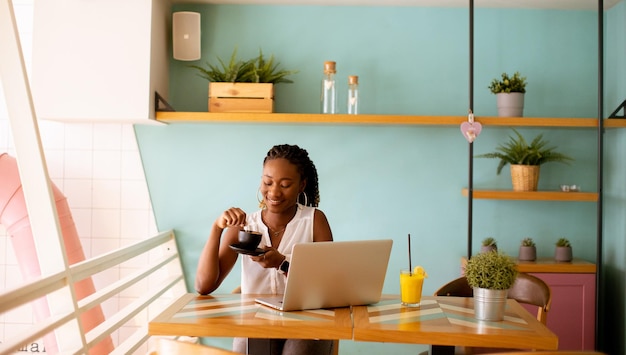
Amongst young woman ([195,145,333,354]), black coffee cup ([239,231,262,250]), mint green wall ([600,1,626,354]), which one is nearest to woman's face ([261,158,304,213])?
young woman ([195,145,333,354])

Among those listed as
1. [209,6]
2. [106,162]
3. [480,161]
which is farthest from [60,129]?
[480,161]

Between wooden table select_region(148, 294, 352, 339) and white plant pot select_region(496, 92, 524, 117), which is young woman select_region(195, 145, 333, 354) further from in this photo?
white plant pot select_region(496, 92, 524, 117)

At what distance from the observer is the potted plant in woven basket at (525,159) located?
3.83m

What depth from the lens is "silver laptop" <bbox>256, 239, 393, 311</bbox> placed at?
86.8 inches

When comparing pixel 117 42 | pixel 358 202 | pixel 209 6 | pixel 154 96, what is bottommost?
pixel 358 202

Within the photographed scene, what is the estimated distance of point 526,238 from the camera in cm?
404

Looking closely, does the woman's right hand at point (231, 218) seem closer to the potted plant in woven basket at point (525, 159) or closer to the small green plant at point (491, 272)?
the small green plant at point (491, 272)

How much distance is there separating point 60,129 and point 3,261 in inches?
33.2

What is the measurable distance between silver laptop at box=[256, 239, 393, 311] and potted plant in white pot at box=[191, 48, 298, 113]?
1657 mm

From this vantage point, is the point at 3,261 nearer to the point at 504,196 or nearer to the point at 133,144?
the point at 133,144

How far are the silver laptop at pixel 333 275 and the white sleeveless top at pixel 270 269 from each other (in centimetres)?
28

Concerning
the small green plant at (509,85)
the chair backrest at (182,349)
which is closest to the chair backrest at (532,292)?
the small green plant at (509,85)

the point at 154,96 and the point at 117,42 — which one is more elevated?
the point at 117,42

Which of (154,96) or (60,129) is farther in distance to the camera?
(60,129)
